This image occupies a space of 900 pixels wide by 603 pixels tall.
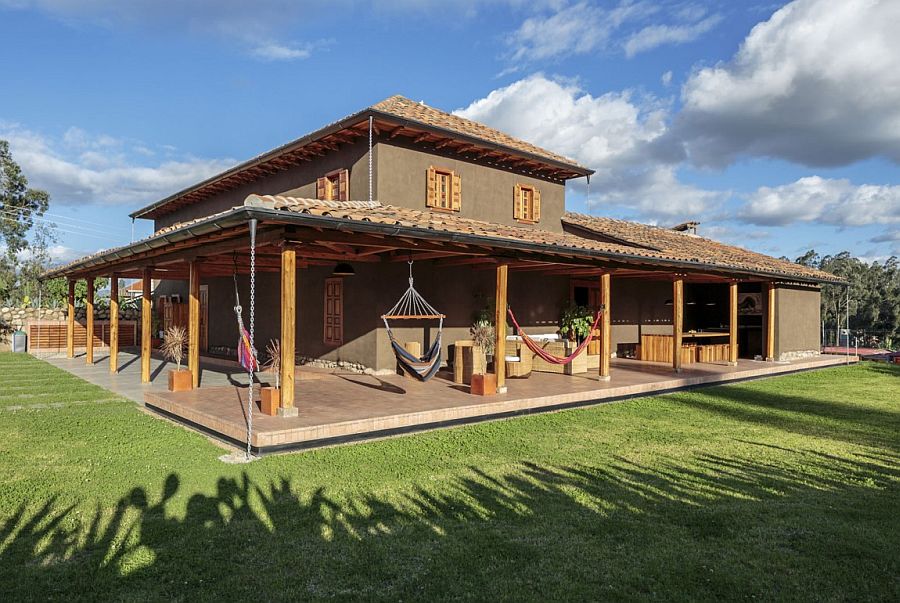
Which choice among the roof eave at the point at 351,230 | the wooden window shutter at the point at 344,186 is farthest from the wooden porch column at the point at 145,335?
the wooden window shutter at the point at 344,186

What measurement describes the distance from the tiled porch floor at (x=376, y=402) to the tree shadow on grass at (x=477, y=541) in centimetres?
128

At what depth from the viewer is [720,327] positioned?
56.9 feet

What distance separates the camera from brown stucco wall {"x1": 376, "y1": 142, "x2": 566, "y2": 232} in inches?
426

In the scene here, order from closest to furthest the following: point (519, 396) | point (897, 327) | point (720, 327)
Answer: point (519, 396), point (720, 327), point (897, 327)

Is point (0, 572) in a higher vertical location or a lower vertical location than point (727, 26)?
lower

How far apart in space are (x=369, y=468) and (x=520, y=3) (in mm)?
10521

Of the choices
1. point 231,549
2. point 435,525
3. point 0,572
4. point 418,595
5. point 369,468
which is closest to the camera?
point 418,595

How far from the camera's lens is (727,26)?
44.5ft

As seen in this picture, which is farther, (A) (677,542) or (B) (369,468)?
(B) (369,468)

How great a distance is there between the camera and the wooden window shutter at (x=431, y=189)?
11.4m

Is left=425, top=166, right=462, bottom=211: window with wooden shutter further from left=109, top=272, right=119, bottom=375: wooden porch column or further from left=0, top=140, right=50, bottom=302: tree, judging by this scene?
left=0, top=140, right=50, bottom=302: tree

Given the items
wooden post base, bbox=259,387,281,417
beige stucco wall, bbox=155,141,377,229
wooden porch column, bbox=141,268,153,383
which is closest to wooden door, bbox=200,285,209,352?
beige stucco wall, bbox=155,141,377,229

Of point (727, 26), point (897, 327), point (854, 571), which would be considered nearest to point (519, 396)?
point (854, 571)

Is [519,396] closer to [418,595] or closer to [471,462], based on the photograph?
[471,462]
